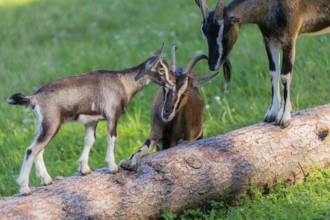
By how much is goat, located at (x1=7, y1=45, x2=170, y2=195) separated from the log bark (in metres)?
0.20

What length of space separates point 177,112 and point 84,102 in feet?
5.34

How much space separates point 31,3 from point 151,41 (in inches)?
193

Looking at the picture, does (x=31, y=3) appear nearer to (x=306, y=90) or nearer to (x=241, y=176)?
(x=306, y=90)

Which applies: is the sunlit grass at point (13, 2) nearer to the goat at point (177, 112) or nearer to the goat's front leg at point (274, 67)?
the goat at point (177, 112)

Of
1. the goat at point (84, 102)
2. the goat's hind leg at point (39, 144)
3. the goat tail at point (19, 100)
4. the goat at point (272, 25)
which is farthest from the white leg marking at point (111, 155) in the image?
the goat at point (272, 25)

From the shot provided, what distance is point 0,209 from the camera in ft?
17.8

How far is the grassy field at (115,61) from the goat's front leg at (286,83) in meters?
1.49

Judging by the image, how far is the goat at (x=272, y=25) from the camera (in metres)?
6.77

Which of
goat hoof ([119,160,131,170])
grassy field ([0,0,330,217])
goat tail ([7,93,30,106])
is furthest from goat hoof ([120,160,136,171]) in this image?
grassy field ([0,0,330,217])

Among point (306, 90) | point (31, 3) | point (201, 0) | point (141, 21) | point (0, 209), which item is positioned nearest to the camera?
point (0, 209)

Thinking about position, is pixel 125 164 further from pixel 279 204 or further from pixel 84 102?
pixel 279 204

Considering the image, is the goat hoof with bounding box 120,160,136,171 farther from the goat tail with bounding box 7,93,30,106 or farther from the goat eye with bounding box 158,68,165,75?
the goat tail with bounding box 7,93,30,106

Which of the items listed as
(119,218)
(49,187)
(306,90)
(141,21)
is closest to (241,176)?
(119,218)

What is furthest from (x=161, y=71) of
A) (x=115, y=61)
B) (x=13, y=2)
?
(x=13, y=2)
